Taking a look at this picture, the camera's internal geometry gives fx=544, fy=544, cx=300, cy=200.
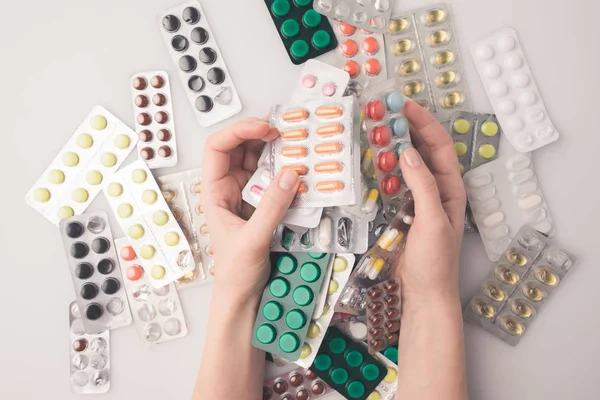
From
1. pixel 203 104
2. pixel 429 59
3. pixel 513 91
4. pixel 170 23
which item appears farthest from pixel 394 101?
pixel 170 23

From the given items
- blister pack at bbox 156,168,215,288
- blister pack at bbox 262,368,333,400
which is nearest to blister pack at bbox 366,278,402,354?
blister pack at bbox 262,368,333,400

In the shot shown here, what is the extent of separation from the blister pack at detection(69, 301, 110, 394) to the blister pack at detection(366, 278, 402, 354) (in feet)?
2.22

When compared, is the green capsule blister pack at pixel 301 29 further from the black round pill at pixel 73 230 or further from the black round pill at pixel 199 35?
the black round pill at pixel 73 230

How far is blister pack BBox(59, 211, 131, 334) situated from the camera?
1382mm

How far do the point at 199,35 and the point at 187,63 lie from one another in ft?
0.25

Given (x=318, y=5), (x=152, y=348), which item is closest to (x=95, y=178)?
(x=152, y=348)

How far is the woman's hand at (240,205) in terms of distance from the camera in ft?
3.60

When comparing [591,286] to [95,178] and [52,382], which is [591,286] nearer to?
[95,178]

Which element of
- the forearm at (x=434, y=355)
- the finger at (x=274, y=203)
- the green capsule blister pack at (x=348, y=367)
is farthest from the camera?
the green capsule blister pack at (x=348, y=367)

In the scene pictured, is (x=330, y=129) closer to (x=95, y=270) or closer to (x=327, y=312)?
(x=327, y=312)

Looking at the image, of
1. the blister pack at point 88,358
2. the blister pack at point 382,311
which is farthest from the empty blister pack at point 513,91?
the blister pack at point 88,358

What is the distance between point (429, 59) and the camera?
4.49 feet

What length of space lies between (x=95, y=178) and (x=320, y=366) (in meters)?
0.74

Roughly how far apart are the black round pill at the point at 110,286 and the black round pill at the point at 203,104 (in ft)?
1.60
